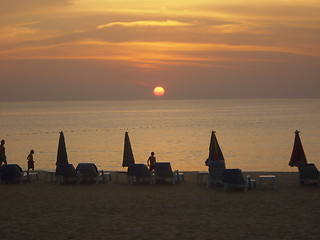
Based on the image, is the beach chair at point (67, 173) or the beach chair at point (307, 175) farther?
the beach chair at point (67, 173)

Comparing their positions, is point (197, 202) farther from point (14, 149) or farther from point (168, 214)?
point (14, 149)

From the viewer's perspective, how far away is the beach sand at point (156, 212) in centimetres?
1122

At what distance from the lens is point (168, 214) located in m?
→ 13.2

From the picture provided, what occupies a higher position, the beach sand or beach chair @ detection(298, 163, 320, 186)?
beach chair @ detection(298, 163, 320, 186)

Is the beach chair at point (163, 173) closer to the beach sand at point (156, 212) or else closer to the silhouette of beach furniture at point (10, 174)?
the beach sand at point (156, 212)

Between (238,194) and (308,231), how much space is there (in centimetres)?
513

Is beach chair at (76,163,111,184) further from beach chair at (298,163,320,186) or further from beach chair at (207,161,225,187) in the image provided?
beach chair at (298,163,320,186)

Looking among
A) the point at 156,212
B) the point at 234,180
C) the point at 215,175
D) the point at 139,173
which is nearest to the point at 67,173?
the point at 139,173

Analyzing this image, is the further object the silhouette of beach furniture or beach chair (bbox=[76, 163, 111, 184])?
beach chair (bbox=[76, 163, 111, 184])

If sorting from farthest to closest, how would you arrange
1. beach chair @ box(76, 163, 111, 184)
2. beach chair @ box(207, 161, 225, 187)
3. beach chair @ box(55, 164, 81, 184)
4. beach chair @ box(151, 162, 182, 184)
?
beach chair @ box(76, 163, 111, 184)
beach chair @ box(55, 164, 81, 184)
beach chair @ box(151, 162, 182, 184)
beach chair @ box(207, 161, 225, 187)

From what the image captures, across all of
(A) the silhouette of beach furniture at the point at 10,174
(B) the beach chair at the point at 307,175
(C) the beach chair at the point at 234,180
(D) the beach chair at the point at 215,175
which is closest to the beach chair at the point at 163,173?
(D) the beach chair at the point at 215,175

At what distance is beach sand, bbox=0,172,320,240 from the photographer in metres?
11.2

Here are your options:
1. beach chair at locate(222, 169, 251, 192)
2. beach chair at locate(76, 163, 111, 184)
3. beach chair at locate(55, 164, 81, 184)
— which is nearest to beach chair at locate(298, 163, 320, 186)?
beach chair at locate(222, 169, 251, 192)

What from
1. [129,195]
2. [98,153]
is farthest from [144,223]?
[98,153]
